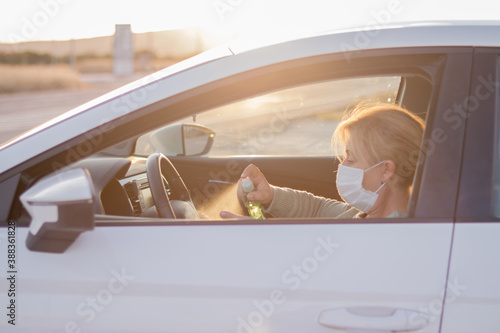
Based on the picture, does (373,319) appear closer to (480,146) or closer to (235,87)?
(480,146)

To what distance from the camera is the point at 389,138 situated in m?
→ 2.08

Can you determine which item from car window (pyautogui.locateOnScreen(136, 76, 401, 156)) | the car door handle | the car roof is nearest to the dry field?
car window (pyautogui.locateOnScreen(136, 76, 401, 156))

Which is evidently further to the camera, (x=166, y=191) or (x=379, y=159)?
(x=166, y=191)

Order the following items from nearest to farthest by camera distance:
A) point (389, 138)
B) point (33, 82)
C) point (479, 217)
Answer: point (479, 217) < point (389, 138) < point (33, 82)

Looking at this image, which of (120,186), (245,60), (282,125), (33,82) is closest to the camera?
(245,60)

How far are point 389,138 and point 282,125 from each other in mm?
7772

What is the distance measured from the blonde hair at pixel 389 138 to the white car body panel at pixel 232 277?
41cm

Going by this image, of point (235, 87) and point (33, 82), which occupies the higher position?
point (33, 82)

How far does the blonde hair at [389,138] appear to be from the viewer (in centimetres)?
205

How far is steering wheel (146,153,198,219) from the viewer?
235 centimetres

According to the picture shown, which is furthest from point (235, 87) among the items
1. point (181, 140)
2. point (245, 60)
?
point (181, 140)

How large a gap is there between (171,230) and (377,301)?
1.93 feet

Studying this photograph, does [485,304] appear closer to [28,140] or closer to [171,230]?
[171,230]

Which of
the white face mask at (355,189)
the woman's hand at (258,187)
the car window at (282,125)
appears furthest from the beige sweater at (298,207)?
the car window at (282,125)
